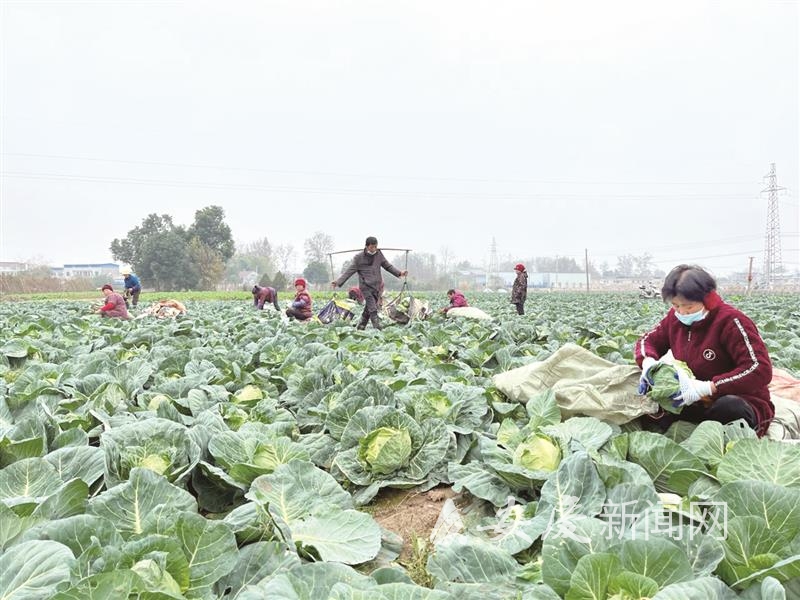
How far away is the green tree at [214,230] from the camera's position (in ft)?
187

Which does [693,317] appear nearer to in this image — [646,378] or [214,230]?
[646,378]

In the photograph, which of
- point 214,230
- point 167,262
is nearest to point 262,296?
point 167,262

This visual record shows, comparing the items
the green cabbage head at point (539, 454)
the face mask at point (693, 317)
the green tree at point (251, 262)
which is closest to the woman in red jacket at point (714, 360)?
the face mask at point (693, 317)

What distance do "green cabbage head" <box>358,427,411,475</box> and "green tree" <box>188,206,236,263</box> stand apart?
57.2 metres

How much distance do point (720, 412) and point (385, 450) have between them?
1.83 meters

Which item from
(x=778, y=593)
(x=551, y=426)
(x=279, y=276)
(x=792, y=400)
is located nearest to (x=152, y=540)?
(x=778, y=593)

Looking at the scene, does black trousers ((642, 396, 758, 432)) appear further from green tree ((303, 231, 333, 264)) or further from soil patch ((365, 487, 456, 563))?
green tree ((303, 231, 333, 264))

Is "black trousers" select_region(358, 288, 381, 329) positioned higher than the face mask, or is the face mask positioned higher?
Answer: the face mask

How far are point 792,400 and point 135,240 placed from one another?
59529 millimetres

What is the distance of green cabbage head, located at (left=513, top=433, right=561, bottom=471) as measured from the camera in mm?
2561

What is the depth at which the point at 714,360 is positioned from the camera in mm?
3234

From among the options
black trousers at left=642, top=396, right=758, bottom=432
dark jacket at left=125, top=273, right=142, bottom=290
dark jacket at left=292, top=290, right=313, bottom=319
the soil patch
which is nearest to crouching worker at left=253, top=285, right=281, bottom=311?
dark jacket at left=125, top=273, right=142, bottom=290

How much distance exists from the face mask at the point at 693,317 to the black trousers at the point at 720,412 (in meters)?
0.44

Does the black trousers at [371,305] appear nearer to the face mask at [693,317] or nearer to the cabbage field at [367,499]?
the cabbage field at [367,499]
